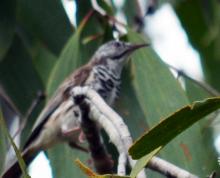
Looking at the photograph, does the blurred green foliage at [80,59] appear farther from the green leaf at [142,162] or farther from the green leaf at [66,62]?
the green leaf at [142,162]

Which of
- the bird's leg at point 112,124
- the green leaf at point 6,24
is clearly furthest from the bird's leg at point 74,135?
the bird's leg at point 112,124

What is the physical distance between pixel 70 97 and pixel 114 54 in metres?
0.50

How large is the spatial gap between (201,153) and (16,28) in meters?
1.46

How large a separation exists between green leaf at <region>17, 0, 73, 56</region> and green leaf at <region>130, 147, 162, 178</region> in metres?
2.30

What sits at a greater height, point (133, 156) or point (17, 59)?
point (133, 156)

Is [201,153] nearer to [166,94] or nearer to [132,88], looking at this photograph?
[166,94]

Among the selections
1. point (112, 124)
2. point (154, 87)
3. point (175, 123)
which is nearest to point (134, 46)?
point (154, 87)

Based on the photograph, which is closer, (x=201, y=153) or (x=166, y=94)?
(x=201, y=153)

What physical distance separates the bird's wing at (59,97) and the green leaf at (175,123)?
2334mm

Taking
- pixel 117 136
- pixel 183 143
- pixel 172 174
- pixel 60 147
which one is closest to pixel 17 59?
pixel 60 147

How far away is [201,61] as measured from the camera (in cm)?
405

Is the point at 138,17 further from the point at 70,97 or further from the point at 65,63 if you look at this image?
the point at 65,63

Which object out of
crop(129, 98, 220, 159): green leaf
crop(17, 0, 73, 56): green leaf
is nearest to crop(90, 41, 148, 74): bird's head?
crop(17, 0, 73, 56): green leaf

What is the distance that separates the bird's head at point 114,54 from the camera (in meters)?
3.97
